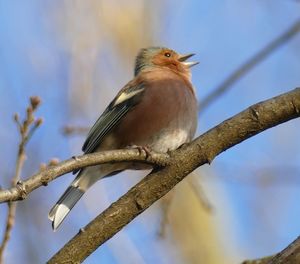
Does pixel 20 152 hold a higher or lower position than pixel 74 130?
lower

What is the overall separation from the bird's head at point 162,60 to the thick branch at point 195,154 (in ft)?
10.2

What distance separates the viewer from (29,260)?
7340 millimetres

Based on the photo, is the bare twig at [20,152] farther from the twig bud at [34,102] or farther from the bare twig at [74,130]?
the bare twig at [74,130]

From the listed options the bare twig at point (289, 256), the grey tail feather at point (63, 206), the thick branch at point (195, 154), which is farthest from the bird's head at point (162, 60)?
the bare twig at point (289, 256)

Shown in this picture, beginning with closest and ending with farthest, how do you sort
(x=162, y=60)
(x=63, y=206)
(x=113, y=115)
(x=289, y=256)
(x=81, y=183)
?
(x=289, y=256) < (x=63, y=206) < (x=81, y=183) < (x=113, y=115) < (x=162, y=60)

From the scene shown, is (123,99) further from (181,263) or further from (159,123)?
(181,263)

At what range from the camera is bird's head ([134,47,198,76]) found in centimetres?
670

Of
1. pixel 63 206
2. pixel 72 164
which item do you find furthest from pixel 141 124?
pixel 72 164

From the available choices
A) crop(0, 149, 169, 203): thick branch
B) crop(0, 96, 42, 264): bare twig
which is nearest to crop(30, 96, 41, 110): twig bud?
crop(0, 96, 42, 264): bare twig

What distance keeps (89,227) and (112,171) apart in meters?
2.27

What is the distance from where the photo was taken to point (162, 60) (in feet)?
22.8

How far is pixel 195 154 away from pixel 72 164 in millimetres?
757

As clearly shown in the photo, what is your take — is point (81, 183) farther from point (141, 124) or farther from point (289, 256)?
point (289, 256)

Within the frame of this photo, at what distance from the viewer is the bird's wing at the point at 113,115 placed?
5613 millimetres
